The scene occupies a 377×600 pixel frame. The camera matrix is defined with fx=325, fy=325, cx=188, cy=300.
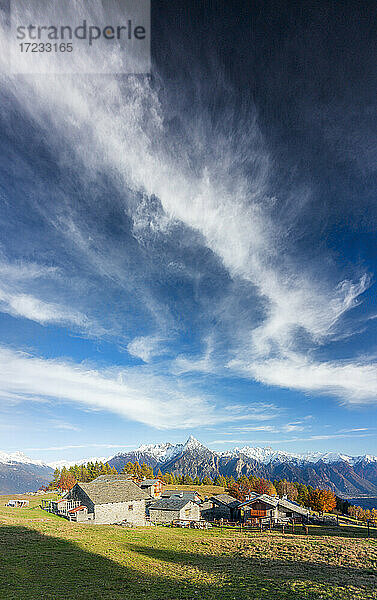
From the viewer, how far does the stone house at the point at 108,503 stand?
70.4 metres

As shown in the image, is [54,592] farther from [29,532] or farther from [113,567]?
[29,532]

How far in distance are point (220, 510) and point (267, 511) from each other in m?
16.1

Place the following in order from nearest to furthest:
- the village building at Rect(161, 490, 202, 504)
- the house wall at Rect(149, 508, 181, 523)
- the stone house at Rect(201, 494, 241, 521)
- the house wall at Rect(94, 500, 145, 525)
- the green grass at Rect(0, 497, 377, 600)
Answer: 1. the green grass at Rect(0, 497, 377, 600)
2. the house wall at Rect(94, 500, 145, 525)
3. the house wall at Rect(149, 508, 181, 523)
4. the stone house at Rect(201, 494, 241, 521)
5. the village building at Rect(161, 490, 202, 504)

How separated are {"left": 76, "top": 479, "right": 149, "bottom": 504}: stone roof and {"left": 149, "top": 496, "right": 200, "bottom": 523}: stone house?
15.3 ft

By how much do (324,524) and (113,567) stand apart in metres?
76.5

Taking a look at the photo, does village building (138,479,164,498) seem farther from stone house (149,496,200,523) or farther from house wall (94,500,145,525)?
house wall (94,500,145,525)

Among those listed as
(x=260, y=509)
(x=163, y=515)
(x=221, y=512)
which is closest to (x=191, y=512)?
(x=163, y=515)

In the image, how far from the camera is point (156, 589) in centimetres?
2552

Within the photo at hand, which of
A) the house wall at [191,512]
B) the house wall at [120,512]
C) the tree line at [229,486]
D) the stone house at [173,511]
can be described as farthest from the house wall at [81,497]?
the tree line at [229,486]

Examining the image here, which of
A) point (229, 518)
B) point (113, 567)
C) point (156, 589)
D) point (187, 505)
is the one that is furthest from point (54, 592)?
point (229, 518)

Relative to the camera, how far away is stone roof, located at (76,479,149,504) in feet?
241

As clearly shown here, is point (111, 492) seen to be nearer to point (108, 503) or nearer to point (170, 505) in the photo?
point (108, 503)

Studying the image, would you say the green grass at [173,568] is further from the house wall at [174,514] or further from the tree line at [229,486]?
the tree line at [229,486]

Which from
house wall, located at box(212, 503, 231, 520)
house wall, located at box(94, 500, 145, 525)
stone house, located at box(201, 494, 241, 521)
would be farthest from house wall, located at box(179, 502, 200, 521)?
house wall, located at box(94, 500, 145, 525)
